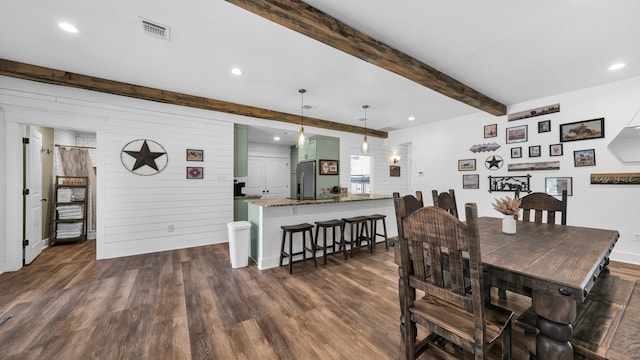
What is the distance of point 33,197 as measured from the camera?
353 cm

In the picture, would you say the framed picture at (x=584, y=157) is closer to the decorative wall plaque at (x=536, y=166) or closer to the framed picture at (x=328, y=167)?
the decorative wall plaque at (x=536, y=166)

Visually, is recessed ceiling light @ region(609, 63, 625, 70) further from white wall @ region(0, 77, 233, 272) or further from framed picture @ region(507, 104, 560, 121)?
white wall @ region(0, 77, 233, 272)

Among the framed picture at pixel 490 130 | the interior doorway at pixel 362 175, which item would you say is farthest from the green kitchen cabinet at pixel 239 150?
the framed picture at pixel 490 130

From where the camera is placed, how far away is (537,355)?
1.17m

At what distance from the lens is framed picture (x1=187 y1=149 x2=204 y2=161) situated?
439cm

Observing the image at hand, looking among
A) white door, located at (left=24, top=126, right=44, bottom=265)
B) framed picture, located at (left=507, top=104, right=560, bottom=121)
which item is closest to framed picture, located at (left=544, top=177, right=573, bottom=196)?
framed picture, located at (left=507, top=104, right=560, bottom=121)

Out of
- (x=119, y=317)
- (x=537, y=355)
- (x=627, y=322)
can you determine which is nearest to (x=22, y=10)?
(x=119, y=317)

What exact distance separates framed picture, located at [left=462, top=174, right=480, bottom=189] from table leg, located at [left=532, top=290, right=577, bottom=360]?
4729 mm

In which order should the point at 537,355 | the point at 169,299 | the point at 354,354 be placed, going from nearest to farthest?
the point at 537,355
the point at 354,354
the point at 169,299

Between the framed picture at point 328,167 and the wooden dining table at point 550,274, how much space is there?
4551mm

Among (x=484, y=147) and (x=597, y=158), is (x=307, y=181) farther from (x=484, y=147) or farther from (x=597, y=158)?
(x=597, y=158)

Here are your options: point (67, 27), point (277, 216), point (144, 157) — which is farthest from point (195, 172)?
point (67, 27)

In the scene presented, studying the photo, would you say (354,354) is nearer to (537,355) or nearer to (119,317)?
(537,355)

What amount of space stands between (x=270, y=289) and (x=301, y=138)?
240 cm
